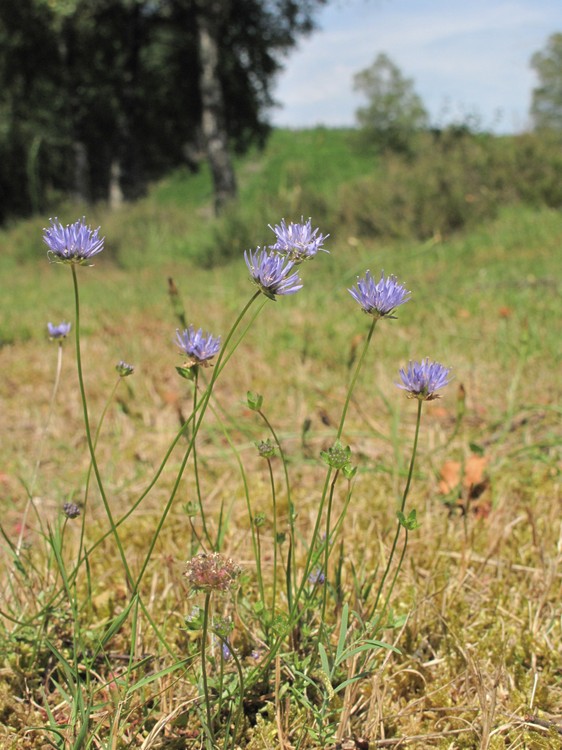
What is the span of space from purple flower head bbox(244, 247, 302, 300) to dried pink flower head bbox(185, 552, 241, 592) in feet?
1.24

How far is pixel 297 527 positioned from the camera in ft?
6.10

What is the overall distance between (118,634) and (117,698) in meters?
0.39

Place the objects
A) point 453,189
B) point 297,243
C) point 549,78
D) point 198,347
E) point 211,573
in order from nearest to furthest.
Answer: point 211,573, point 297,243, point 198,347, point 453,189, point 549,78

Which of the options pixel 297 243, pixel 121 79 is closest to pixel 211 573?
pixel 297 243

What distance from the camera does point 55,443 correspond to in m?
2.69

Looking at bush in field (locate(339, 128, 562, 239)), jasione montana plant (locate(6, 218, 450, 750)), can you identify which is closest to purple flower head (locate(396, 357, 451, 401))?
jasione montana plant (locate(6, 218, 450, 750))

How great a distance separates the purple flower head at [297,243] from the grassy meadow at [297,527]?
37 centimetres

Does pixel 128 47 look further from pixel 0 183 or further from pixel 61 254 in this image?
pixel 61 254

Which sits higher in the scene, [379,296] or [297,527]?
[379,296]

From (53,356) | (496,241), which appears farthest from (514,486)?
(496,241)

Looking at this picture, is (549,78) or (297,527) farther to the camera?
Result: (549,78)

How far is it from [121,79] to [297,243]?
22694mm

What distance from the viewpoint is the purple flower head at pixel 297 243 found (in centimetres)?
97

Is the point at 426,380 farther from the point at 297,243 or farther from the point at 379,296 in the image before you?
the point at 297,243
